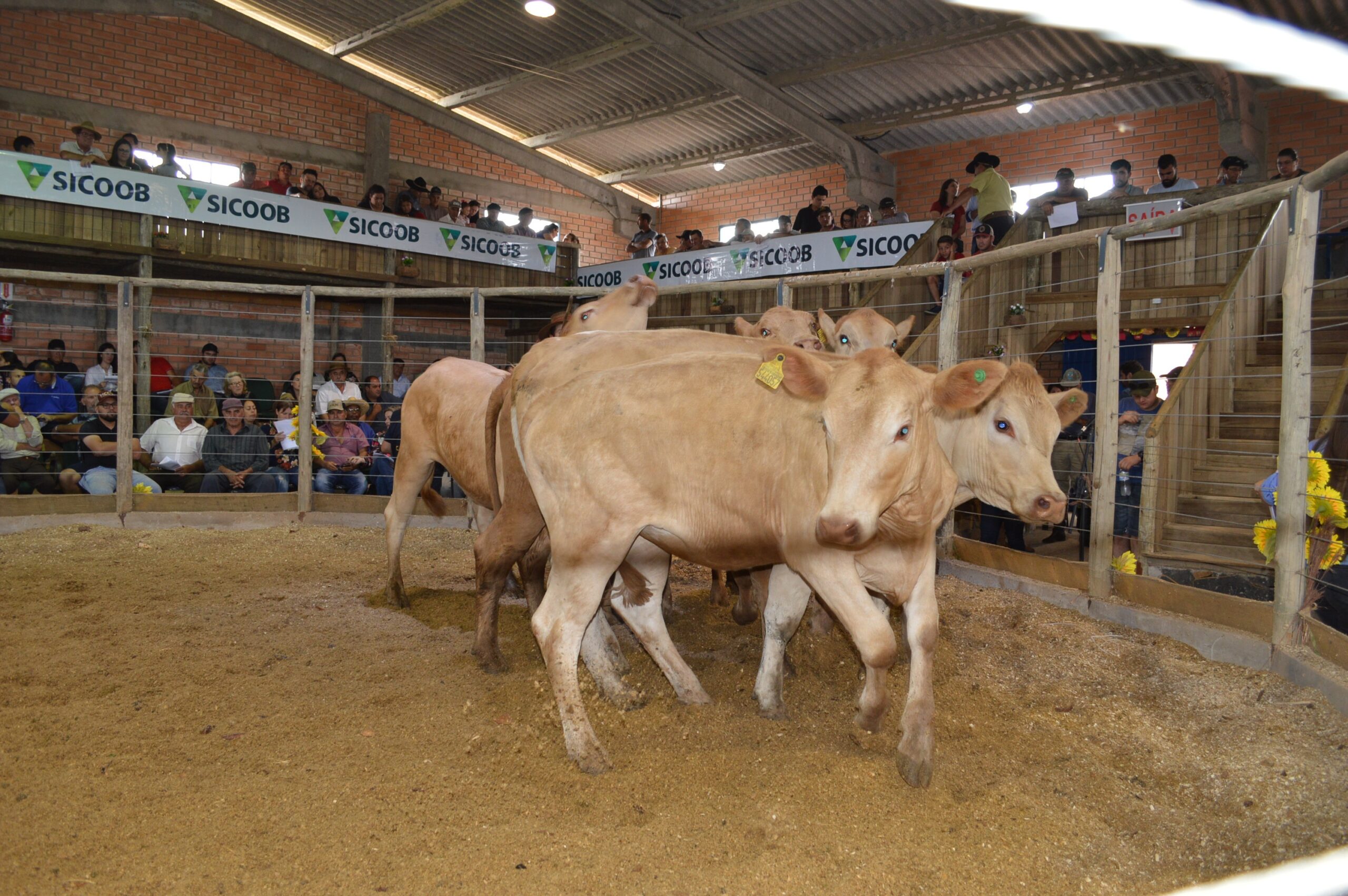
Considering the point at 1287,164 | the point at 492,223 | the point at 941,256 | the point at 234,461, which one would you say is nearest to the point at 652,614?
the point at 234,461

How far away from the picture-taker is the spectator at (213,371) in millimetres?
11391

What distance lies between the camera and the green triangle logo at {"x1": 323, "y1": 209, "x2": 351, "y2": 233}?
14383mm

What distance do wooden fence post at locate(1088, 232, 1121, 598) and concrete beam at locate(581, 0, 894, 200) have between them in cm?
1081

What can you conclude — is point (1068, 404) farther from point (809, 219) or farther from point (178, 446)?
point (809, 219)

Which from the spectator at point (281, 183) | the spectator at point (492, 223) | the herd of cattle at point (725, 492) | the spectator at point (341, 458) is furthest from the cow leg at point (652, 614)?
the spectator at point (492, 223)

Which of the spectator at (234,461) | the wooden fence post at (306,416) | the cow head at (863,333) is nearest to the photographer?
the cow head at (863,333)

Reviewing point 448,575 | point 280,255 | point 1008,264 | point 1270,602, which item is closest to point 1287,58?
point 1008,264

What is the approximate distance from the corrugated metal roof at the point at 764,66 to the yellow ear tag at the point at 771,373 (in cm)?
1154

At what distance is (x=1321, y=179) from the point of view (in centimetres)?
398

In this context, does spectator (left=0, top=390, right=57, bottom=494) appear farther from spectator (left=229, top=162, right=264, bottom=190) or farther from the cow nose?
the cow nose

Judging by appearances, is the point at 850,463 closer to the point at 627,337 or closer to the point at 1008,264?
the point at 627,337

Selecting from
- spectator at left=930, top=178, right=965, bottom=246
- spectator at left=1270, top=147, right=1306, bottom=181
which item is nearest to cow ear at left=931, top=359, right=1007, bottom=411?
spectator at left=930, top=178, right=965, bottom=246

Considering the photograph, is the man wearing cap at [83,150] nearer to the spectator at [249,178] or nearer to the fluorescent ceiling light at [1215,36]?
the spectator at [249,178]

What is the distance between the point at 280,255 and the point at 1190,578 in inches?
503
